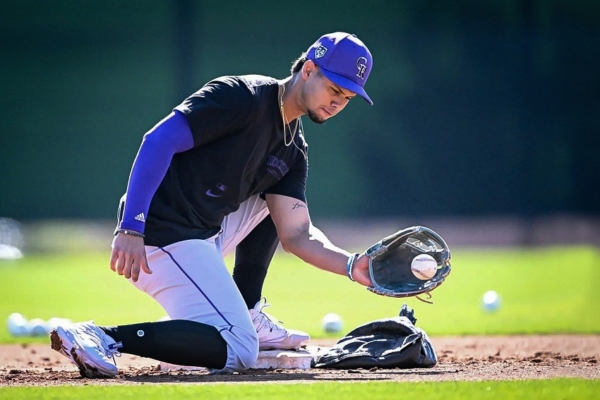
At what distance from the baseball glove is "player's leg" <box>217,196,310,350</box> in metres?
0.55

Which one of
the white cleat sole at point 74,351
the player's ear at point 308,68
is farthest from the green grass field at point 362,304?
the player's ear at point 308,68

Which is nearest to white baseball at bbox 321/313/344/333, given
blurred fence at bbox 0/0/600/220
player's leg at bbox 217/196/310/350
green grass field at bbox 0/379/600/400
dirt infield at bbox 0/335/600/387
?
dirt infield at bbox 0/335/600/387

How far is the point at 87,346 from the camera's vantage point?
3.09 metres

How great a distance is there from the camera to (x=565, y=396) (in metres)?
2.78

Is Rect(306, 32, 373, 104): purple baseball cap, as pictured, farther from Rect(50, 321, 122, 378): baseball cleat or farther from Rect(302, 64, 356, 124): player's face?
Rect(50, 321, 122, 378): baseball cleat

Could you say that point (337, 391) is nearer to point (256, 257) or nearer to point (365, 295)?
point (256, 257)

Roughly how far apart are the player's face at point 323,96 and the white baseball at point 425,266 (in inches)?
25.5

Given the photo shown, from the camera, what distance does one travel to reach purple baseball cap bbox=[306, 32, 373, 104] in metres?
3.38

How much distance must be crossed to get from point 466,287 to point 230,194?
5170mm

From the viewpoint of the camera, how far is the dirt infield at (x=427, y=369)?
324 cm

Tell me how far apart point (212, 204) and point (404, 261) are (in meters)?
0.78

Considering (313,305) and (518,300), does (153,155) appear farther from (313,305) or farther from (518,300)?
(518,300)

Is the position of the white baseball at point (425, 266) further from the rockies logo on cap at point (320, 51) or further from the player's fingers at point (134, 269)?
the player's fingers at point (134, 269)

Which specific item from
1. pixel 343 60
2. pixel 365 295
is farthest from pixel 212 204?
pixel 365 295
